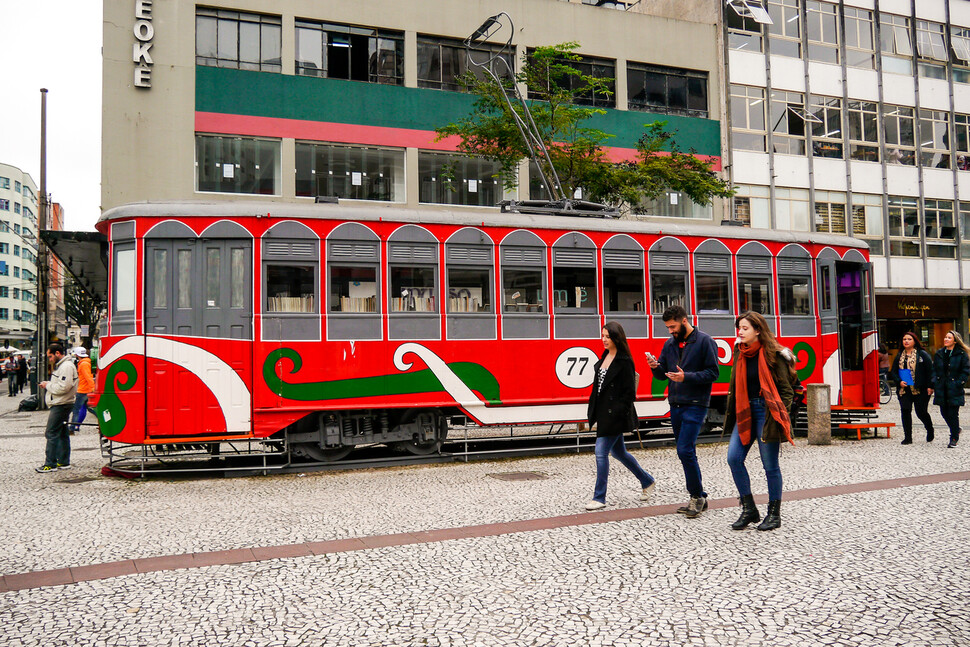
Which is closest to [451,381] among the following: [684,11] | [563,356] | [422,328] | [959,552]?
[422,328]

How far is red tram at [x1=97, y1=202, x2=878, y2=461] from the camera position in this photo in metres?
9.96

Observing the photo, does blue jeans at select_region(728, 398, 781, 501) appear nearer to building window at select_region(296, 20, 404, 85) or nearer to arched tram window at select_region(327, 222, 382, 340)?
arched tram window at select_region(327, 222, 382, 340)

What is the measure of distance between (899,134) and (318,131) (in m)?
23.8

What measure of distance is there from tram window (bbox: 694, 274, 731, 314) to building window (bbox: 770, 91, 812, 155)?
18895 millimetres

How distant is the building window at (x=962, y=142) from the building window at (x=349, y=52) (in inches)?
963

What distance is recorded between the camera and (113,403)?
31.9ft

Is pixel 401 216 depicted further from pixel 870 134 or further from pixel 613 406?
pixel 870 134

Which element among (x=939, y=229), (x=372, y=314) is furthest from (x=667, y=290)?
(x=939, y=229)

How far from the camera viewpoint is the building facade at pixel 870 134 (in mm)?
29656

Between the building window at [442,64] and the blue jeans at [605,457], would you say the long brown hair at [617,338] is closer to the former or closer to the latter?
the blue jeans at [605,457]

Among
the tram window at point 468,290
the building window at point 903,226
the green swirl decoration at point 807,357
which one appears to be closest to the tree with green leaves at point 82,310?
the tram window at point 468,290

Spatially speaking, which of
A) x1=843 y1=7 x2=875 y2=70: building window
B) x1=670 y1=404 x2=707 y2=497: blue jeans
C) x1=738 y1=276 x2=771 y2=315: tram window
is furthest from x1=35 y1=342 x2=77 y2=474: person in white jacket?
x1=843 y1=7 x2=875 y2=70: building window

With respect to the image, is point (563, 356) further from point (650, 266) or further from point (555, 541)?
point (555, 541)

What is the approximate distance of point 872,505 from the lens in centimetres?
777
